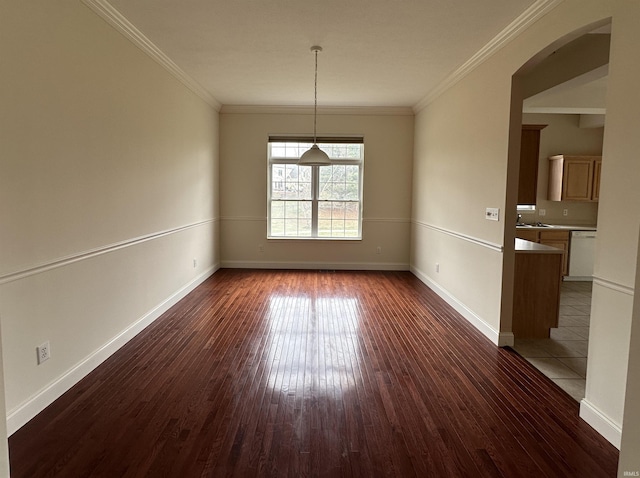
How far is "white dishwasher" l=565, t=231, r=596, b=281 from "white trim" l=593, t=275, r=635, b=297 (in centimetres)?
457

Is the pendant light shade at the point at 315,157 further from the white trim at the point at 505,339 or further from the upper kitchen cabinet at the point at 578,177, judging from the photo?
the upper kitchen cabinet at the point at 578,177

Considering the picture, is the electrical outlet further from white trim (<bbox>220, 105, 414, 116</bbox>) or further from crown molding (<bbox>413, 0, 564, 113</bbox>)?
white trim (<bbox>220, 105, 414, 116</bbox>)

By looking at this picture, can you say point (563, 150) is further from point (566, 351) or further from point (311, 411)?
point (311, 411)

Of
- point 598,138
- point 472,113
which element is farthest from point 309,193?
point 598,138

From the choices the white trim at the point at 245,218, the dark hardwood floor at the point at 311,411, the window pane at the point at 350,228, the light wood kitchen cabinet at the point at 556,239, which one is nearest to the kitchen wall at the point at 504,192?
the dark hardwood floor at the point at 311,411

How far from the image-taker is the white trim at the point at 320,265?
713 cm

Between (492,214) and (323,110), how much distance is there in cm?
399

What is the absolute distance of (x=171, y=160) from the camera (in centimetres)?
452

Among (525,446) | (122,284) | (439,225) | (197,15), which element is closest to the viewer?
(525,446)

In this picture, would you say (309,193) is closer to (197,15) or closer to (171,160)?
(171,160)

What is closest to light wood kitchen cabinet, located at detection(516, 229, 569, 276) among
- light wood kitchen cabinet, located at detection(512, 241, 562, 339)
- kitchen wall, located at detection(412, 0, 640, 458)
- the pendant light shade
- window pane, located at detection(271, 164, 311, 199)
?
kitchen wall, located at detection(412, 0, 640, 458)

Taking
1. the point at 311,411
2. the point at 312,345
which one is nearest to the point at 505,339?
the point at 312,345

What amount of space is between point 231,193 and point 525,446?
589cm

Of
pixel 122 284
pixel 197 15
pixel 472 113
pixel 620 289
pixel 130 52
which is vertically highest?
pixel 197 15
